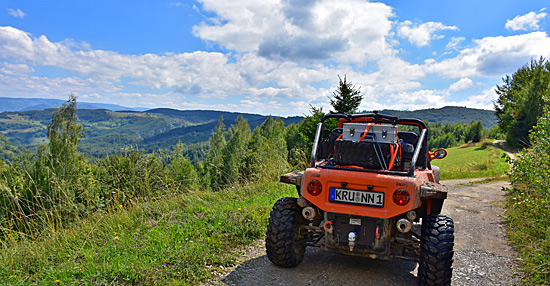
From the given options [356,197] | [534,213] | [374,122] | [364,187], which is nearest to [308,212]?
[356,197]

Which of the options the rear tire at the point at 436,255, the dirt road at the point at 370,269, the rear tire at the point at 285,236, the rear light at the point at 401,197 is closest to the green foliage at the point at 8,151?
the dirt road at the point at 370,269

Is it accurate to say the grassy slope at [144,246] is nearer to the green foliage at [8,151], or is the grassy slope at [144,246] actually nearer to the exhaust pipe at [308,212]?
the exhaust pipe at [308,212]

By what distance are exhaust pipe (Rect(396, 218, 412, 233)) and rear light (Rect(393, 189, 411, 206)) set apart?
19 cm

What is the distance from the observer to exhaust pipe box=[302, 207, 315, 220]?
3.97 m

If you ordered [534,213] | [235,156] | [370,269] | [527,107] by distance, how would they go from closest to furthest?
[370,269] → [534,213] → [527,107] → [235,156]

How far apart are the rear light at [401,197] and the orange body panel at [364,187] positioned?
3 centimetres

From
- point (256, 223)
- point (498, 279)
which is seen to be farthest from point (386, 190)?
point (256, 223)

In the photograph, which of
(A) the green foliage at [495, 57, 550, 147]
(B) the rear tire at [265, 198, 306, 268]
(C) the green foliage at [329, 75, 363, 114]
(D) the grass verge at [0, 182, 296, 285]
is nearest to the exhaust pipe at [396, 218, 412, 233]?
(B) the rear tire at [265, 198, 306, 268]

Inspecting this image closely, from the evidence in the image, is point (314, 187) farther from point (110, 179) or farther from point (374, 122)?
point (110, 179)

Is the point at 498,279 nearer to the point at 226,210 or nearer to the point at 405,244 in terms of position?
the point at 405,244

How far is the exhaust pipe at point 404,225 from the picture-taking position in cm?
358

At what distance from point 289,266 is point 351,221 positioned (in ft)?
3.46

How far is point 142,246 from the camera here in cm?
436

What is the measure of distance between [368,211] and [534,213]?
12.5 feet
